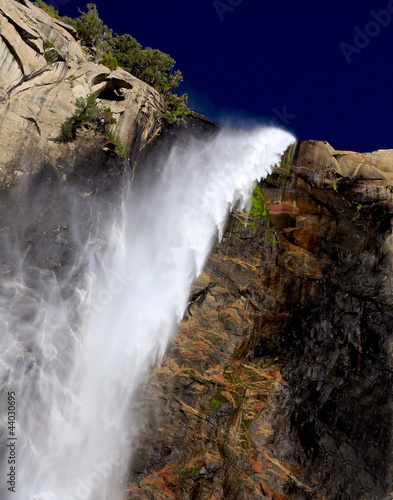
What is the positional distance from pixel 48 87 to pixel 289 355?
802 inches

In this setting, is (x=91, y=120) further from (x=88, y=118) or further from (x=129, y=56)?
(x=129, y=56)

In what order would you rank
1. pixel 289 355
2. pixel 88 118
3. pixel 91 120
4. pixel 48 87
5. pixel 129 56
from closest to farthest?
pixel 289 355
pixel 88 118
pixel 91 120
pixel 48 87
pixel 129 56

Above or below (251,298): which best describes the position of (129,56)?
above

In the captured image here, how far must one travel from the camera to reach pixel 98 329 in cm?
1959

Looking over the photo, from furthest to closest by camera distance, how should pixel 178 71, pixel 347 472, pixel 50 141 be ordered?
1. pixel 178 71
2. pixel 50 141
3. pixel 347 472

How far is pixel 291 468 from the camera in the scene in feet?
58.3

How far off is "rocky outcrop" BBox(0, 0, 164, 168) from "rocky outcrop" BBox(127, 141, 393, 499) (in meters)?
9.60

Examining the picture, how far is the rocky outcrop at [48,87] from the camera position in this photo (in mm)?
20984

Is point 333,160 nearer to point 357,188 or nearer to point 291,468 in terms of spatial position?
point 357,188

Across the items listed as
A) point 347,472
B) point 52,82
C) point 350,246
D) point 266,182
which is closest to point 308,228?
point 350,246

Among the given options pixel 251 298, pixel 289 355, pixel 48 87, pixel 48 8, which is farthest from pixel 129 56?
pixel 289 355

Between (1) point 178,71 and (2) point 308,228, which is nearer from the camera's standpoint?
(2) point 308,228

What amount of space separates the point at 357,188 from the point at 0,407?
23.3 meters

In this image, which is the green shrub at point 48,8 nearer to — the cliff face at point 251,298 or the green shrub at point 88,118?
the cliff face at point 251,298
